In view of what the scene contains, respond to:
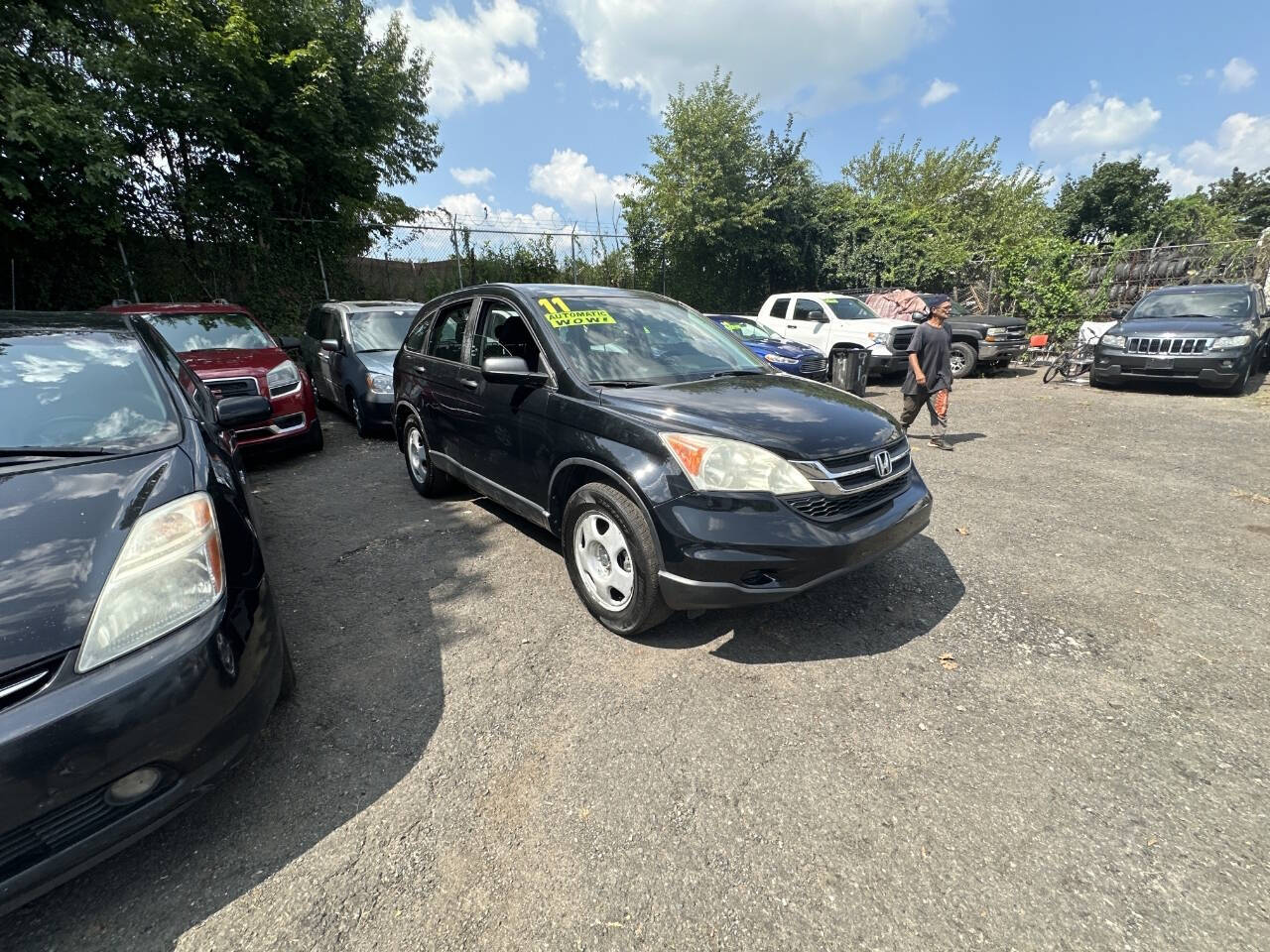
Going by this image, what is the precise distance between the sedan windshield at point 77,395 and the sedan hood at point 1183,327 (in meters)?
12.2

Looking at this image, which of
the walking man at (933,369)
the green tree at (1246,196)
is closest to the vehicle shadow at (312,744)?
the walking man at (933,369)

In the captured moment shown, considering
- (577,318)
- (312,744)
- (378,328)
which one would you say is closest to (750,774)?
(312,744)

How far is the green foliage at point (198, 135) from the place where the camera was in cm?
837

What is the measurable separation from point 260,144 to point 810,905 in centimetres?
1420

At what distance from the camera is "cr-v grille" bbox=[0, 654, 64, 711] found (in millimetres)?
1331

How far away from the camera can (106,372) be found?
8.28ft

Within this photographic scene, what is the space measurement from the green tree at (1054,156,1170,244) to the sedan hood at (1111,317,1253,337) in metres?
33.3

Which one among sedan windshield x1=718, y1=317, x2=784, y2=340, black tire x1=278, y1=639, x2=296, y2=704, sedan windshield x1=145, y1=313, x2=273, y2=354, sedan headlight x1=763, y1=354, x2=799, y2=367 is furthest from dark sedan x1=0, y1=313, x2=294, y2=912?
sedan windshield x1=718, y1=317, x2=784, y2=340

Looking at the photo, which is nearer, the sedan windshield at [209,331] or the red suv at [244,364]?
the red suv at [244,364]

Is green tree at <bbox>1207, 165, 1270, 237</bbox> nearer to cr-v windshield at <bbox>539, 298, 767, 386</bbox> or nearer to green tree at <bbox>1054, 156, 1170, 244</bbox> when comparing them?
green tree at <bbox>1054, 156, 1170, 244</bbox>

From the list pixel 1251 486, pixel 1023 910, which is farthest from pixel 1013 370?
pixel 1023 910

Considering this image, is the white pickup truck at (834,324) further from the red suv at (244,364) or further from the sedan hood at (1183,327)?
the red suv at (244,364)

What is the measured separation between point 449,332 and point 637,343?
1.67 meters

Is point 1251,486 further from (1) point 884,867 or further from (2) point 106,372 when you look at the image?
(2) point 106,372
